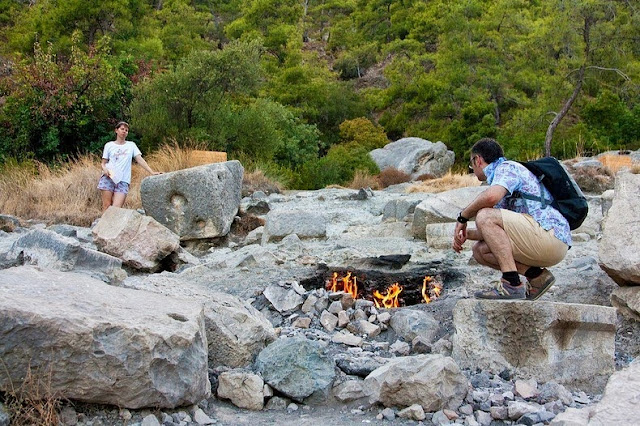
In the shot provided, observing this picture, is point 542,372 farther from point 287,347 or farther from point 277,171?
point 277,171

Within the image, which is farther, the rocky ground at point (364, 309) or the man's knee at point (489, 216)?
the man's knee at point (489, 216)

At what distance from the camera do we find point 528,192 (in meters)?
4.70

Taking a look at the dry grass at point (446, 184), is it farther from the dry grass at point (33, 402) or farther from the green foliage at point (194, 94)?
the dry grass at point (33, 402)

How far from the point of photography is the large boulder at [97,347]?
3309 millimetres

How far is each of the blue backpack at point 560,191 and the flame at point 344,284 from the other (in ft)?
7.39

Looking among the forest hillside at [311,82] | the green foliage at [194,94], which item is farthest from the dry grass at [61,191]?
the green foliage at [194,94]

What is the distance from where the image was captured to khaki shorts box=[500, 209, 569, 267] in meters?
4.65

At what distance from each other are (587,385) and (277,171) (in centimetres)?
1377

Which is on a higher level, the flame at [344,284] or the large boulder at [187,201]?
the large boulder at [187,201]

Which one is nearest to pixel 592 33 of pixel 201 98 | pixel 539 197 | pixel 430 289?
pixel 201 98

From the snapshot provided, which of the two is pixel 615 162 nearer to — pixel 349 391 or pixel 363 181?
pixel 363 181

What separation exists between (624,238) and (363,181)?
1503 cm

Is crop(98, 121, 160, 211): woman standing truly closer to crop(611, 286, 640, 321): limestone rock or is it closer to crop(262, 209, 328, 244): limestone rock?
crop(262, 209, 328, 244): limestone rock

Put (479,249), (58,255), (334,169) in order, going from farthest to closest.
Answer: (334,169) < (58,255) < (479,249)
